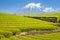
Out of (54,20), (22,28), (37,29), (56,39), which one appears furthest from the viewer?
(54,20)

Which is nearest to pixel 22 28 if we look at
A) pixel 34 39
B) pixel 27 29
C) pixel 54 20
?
pixel 27 29

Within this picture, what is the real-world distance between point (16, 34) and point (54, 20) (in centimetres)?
3038

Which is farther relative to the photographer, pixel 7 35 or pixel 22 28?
pixel 22 28

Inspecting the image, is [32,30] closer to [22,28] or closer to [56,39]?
[22,28]

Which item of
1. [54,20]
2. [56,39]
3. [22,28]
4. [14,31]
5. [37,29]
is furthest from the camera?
[54,20]

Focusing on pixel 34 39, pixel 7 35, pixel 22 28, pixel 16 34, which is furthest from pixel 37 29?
pixel 34 39

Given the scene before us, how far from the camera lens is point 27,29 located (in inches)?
1668

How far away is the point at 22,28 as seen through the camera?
137 ft

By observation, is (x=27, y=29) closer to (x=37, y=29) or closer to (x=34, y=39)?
(x=37, y=29)

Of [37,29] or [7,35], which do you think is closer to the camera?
[7,35]

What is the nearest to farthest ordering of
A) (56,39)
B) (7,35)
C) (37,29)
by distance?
(56,39) → (7,35) → (37,29)

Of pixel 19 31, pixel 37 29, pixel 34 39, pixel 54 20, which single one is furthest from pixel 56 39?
pixel 54 20

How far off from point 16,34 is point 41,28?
10.2m

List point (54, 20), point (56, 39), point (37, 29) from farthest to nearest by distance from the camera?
point (54, 20), point (37, 29), point (56, 39)
